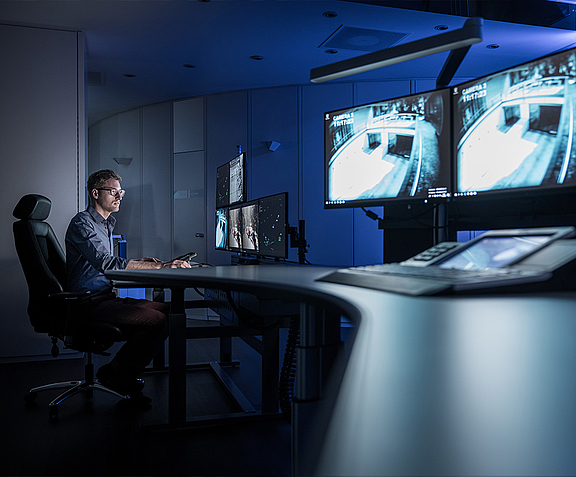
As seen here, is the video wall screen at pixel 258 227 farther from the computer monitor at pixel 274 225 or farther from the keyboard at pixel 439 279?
the keyboard at pixel 439 279

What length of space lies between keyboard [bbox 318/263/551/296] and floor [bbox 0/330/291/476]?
117cm

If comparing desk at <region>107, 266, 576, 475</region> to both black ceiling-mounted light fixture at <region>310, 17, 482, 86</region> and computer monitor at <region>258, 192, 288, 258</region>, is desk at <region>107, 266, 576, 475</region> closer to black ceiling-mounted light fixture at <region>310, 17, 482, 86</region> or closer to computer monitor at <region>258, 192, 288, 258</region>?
black ceiling-mounted light fixture at <region>310, 17, 482, 86</region>

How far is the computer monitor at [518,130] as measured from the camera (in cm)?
112

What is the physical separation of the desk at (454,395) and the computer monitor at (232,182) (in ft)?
9.85

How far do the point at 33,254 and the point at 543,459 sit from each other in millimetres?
2586

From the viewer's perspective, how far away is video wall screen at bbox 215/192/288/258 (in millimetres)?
2631

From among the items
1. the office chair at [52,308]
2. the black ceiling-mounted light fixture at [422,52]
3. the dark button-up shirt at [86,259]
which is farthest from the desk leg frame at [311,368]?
the dark button-up shirt at [86,259]

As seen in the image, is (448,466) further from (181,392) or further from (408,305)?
(181,392)

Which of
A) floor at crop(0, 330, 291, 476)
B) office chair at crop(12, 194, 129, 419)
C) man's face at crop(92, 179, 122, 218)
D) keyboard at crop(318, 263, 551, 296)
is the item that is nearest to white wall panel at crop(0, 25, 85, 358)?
floor at crop(0, 330, 291, 476)

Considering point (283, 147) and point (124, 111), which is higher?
point (124, 111)

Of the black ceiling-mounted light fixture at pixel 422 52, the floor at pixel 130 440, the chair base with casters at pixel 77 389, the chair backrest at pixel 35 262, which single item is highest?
the black ceiling-mounted light fixture at pixel 422 52

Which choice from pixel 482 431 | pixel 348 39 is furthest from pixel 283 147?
pixel 482 431

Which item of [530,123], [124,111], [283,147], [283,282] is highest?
[124,111]

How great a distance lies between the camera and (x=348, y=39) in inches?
170
